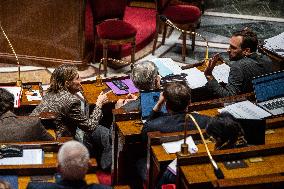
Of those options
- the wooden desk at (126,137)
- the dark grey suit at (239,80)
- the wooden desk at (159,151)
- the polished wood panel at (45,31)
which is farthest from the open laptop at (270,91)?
the polished wood panel at (45,31)

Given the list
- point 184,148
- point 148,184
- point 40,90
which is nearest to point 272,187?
point 184,148

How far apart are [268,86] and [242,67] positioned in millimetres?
424

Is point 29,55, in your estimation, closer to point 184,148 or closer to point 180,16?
point 180,16

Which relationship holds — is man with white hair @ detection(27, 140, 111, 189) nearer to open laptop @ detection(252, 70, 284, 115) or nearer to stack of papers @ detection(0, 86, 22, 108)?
stack of papers @ detection(0, 86, 22, 108)

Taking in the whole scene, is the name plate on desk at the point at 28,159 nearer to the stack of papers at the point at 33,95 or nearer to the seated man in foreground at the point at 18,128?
the seated man in foreground at the point at 18,128

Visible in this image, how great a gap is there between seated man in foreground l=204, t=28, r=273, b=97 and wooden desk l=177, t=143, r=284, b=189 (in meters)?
1.42

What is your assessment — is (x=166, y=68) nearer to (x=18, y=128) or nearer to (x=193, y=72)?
(x=193, y=72)

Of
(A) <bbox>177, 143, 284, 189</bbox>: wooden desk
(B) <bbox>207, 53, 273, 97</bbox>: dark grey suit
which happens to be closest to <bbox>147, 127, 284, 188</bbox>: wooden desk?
(A) <bbox>177, 143, 284, 189</bbox>: wooden desk

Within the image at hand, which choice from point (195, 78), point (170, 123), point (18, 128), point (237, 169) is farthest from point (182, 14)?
point (237, 169)

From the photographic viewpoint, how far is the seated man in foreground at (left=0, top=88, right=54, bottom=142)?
13.3ft

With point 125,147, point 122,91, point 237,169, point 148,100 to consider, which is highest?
point 148,100

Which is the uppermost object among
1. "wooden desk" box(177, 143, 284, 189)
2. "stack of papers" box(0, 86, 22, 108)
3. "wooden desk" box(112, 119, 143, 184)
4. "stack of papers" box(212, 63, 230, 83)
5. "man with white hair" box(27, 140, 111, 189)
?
"man with white hair" box(27, 140, 111, 189)

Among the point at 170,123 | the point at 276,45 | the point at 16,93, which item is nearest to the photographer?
the point at 170,123

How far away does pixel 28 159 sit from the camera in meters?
3.86
